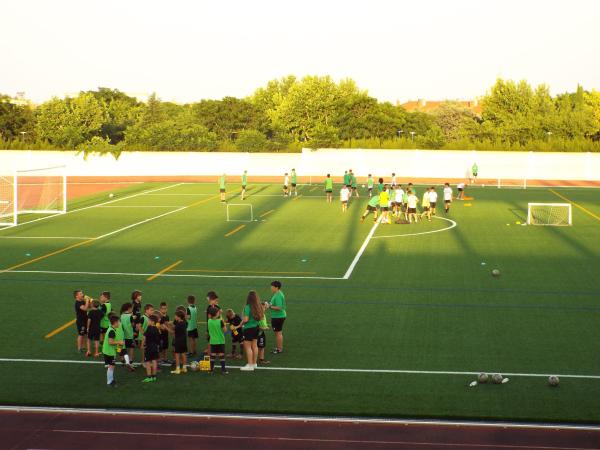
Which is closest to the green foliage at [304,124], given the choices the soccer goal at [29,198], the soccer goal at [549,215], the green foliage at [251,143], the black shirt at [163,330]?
the green foliage at [251,143]

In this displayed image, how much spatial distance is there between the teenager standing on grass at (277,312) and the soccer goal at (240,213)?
24167mm

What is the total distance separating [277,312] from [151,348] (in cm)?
306

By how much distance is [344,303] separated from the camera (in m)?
23.1

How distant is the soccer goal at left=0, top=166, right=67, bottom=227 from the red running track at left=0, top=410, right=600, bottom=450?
26.3 metres

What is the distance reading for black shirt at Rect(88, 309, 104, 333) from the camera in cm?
1752

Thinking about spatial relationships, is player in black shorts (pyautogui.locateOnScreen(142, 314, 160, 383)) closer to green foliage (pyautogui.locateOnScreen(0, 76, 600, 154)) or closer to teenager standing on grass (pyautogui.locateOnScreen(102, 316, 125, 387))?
teenager standing on grass (pyautogui.locateOnScreen(102, 316, 125, 387))

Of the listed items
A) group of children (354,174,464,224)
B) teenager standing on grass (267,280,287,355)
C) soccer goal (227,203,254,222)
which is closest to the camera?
teenager standing on grass (267,280,287,355)

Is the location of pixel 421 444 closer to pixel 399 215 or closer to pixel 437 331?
pixel 437 331

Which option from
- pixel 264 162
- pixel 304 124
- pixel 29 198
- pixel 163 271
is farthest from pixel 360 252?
pixel 304 124

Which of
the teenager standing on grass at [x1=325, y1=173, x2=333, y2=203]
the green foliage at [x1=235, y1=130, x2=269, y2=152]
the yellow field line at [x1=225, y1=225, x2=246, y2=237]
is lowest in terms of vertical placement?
the yellow field line at [x1=225, y1=225, x2=246, y2=237]

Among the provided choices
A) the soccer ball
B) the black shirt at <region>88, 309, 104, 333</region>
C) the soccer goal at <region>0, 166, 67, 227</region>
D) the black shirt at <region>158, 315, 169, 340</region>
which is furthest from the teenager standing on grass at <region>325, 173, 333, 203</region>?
the soccer ball

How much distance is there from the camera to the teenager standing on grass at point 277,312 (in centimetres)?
1778

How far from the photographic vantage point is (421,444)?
12844 mm

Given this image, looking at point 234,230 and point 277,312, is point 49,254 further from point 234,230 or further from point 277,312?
point 277,312
